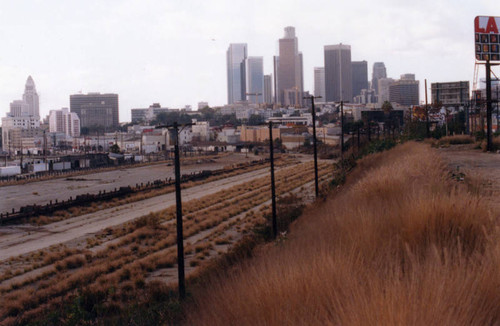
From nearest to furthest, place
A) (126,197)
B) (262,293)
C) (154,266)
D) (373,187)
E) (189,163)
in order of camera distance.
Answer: (262,293)
(373,187)
(154,266)
(126,197)
(189,163)

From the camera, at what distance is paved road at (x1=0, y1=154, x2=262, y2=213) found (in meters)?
37.5

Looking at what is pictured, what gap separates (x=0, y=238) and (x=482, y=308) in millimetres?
24401

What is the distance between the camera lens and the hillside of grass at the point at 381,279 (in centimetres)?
367

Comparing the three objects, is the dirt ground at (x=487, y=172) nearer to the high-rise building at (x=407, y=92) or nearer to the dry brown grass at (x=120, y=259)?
the dry brown grass at (x=120, y=259)

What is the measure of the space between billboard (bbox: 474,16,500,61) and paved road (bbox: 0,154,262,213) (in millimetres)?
29431

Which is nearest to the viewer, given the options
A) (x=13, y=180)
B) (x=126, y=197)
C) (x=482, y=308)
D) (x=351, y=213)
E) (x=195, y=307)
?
(x=482, y=308)

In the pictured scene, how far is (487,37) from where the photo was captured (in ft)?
84.2

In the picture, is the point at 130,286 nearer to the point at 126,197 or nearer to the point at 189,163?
the point at 126,197

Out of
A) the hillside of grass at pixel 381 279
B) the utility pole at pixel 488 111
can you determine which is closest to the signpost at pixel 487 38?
the utility pole at pixel 488 111

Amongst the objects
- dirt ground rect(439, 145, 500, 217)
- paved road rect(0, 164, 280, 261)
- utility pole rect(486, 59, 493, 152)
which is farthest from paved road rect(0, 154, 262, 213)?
utility pole rect(486, 59, 493, 152)

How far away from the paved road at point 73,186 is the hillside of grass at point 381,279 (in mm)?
31106

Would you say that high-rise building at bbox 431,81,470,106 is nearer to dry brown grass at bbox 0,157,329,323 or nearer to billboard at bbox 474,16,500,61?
billboard at bbox 474,16,500,61

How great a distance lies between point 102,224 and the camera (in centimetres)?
2714

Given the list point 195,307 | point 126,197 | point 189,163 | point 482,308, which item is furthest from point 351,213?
point 189,163
